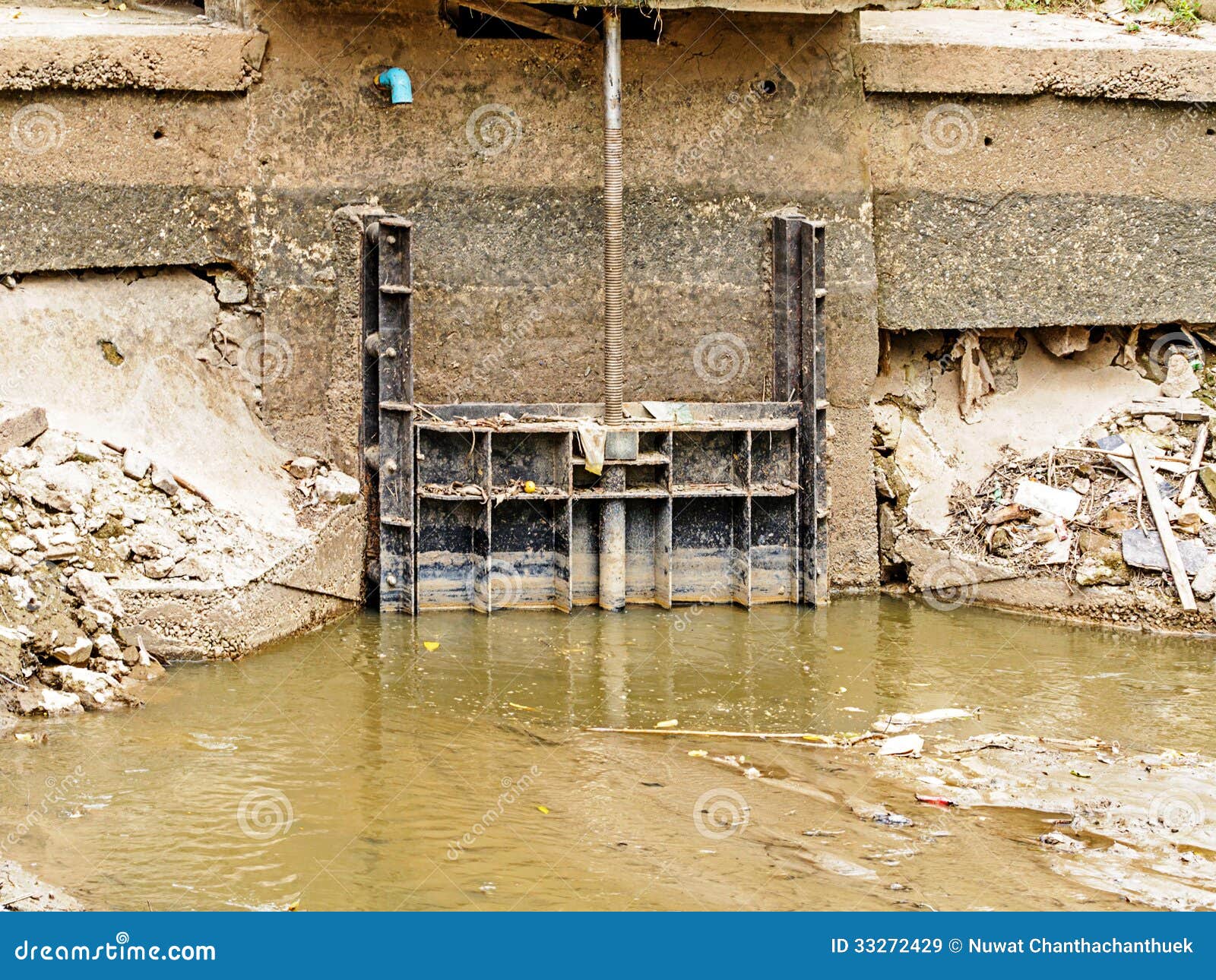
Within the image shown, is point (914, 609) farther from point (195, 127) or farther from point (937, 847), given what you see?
point (195, 127)

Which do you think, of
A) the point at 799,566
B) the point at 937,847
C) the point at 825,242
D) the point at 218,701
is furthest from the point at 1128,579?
the point at 218,701

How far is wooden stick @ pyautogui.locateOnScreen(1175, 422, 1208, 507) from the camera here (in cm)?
1162

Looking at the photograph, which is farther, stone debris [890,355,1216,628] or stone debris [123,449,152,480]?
stone debris [890,355,1216,628]

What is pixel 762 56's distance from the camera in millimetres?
12055

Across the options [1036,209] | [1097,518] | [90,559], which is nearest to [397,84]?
[90,559]

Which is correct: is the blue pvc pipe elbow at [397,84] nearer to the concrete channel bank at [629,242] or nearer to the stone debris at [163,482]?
the concrete channel bank at [629,242]

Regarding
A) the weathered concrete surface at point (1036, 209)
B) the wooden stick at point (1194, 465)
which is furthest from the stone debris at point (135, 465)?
the wooden stick at point (1194, 465)

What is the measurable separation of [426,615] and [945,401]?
4.83 m

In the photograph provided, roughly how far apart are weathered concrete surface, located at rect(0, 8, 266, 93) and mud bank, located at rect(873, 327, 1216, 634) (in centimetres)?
572

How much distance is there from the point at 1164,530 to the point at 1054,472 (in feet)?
3.44

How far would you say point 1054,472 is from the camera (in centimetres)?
1205

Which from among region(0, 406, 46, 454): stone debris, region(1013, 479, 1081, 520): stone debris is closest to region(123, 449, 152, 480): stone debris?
region(0, 406, 46, 454): stone debris

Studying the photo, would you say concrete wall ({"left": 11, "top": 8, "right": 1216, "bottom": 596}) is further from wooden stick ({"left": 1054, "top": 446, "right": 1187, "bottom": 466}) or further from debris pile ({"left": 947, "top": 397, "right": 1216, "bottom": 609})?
wooden stick ({"left": 1054, "top": 446, "right": 1187, "bottom": 466})

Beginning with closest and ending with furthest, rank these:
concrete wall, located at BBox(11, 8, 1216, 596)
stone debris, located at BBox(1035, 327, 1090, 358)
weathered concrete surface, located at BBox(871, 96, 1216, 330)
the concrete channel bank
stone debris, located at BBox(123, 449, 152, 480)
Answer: stone debris, located at BBox(123, 449, 152, 480) < the concrete channel bank < concrete wall, located at BBox(11, 8, 1216, 596) < weathered concrete surface, located at BBox(871, 96, 1216, 330) < stone debris, located at BBox(1035, 327, 1090, 358)
